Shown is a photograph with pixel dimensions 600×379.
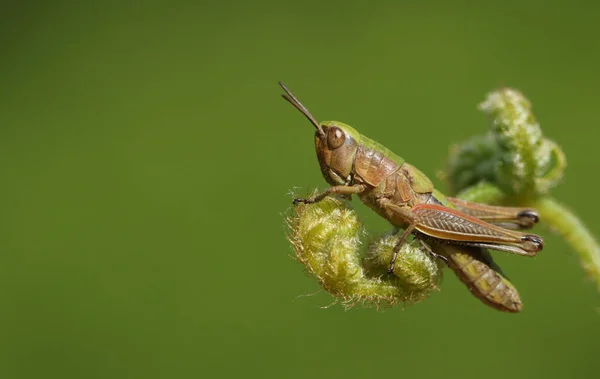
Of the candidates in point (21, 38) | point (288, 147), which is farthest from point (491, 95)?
point (21, 38)

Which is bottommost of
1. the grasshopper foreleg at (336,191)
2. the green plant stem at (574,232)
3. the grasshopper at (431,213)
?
the grasshopper foreleg at (336,191)

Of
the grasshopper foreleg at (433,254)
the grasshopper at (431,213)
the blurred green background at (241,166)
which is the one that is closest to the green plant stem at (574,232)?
the grasshopper at (431,213)

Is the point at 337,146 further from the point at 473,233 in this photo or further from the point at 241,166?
the point at 241,166

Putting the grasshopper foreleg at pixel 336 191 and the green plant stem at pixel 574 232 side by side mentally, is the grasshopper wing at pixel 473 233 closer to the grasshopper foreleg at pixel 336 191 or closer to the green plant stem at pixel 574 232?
the green plant stem at pixel 574 232

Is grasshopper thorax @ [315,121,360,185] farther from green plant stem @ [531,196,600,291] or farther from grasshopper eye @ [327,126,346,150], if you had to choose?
green plant stem @ [531,196,600,291]

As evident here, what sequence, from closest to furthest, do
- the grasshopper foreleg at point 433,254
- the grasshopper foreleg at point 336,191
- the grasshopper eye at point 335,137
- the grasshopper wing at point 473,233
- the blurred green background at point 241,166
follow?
1. the grasshopper foreleg at point 336,191
2. the grasshopper foreleg at point 433,254
3. the grasshopper wing at point 473,233
4. the grasshopper eye at point 335,137
5. the blurred green background at point 241,166

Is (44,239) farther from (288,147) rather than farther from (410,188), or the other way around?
(410,188)

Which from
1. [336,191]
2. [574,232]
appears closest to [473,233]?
[574,232]
